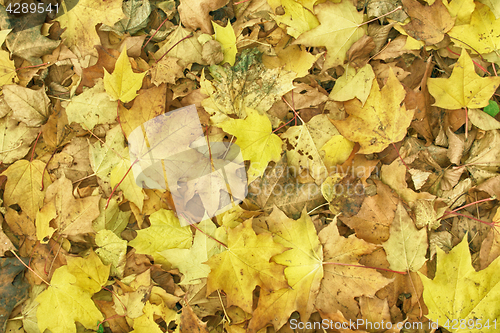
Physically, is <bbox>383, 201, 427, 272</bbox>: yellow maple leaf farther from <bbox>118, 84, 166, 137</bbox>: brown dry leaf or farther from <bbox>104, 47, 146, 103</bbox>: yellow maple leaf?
<bbox>104, 47, 146, 103</bbox>: yellow maple leaf

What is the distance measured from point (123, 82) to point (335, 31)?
1.08 metres

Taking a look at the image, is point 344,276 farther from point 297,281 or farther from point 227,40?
point 227,40

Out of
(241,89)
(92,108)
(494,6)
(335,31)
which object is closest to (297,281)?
(241,89)

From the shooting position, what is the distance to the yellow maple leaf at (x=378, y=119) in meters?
1.41

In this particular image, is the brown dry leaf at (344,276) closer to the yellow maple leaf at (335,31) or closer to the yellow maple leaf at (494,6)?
the yellow maple leaf at (335,31)

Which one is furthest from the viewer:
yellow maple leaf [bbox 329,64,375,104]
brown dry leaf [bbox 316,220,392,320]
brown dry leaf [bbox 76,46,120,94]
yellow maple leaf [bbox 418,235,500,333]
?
brown dry leaf [bbox 76,46,120,94]

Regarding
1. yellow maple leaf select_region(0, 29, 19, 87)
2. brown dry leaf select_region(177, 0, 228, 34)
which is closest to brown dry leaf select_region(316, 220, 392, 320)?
brown dry leaf select_region(177, 0, 228, 34)

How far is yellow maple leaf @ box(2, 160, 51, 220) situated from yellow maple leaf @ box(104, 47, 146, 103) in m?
0.57

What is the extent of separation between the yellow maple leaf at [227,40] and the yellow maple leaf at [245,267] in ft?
2.75

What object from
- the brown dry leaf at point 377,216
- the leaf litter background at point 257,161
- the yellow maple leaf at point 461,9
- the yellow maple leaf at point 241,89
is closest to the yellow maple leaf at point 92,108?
the leaf litter background at point 257,161

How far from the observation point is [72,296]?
154 centimetres

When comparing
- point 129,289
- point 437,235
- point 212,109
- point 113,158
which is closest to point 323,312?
point 437,235

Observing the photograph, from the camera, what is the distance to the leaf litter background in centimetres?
145

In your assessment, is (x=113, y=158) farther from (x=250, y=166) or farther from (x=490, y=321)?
(x=490, y=321)
